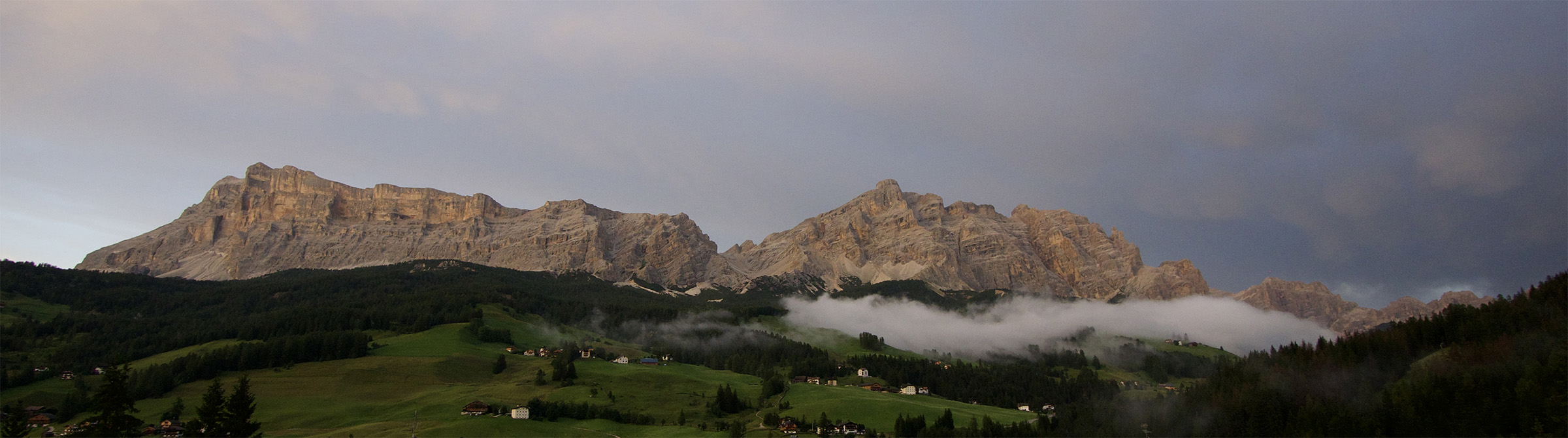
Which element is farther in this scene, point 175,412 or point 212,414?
point 175,412

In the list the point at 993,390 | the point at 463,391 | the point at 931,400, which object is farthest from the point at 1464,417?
the point at 463,391

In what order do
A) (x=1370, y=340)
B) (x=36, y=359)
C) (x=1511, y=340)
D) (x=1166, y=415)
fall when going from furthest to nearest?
(x=36, y=359)
(x=1166, y=415)
(x=1370, y=340)
(x=1511, y=340)

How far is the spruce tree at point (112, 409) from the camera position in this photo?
68875 millimetres

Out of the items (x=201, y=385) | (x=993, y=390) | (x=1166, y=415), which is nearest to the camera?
(x=1166, y=415)

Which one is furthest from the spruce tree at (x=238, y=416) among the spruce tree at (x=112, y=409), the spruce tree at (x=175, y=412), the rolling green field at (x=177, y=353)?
the rolling green field at (x=177, y=353)

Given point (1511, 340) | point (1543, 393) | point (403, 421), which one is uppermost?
point (1511, 340)

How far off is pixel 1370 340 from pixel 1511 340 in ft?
55.5

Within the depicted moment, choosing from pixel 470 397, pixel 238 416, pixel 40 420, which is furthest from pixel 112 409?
pixel 40 420

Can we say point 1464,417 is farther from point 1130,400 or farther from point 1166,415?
point 1130,400

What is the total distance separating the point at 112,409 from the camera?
2736 inches

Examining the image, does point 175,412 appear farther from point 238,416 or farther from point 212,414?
point 212,414

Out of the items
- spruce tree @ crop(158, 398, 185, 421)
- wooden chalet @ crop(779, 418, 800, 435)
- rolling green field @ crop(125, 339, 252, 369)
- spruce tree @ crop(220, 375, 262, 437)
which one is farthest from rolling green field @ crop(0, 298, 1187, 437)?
spruce tree @ crop(220, 375, 262, 437)

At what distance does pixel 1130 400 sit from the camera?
145750 mm

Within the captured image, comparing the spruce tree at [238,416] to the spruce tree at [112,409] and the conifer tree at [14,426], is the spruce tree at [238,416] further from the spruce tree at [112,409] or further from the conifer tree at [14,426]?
the conifer tree at [14,426]
